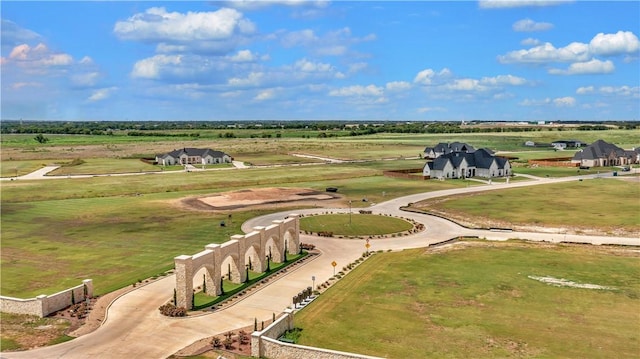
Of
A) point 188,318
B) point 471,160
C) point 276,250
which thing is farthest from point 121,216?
point 471,160

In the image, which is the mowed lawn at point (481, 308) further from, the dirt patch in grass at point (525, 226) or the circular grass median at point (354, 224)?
the circular grass median at point (354, 224)

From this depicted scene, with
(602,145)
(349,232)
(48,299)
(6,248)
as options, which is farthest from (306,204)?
(602,145)

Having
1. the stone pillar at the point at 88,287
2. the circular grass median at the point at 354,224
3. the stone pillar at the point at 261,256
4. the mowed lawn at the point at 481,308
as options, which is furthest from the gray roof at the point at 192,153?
the stone pillar at the point at 88,287

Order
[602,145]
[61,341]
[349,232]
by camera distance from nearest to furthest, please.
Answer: [61,341], [349,232], [602,145]

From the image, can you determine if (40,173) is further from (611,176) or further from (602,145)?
(602,145)

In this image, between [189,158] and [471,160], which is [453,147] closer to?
[471,160]

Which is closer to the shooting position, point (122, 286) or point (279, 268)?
point (122, 286)

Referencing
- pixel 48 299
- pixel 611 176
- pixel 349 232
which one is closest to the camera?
pixel 48 299
